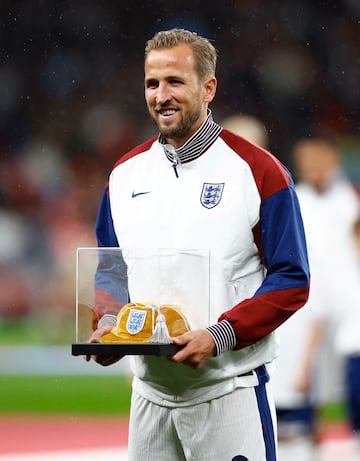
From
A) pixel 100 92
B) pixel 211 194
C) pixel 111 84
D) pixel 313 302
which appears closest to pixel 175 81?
pixel 211 194

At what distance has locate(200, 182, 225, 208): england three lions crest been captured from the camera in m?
2.74

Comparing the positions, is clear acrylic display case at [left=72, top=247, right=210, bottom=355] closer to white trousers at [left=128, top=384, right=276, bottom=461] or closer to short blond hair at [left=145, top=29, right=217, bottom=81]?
white trousers at [left=128, top=384, right=276, bottom=461]

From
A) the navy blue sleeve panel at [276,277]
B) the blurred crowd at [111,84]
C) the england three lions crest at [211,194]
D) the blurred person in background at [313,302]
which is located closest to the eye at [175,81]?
the england three lions crest at [211,194]

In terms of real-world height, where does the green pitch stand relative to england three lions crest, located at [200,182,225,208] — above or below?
below

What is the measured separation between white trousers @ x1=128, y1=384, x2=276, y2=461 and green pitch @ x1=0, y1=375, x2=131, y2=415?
201 inches

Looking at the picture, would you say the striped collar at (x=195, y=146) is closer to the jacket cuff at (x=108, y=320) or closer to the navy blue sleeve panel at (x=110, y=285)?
the navy blue sleeve panel at (x=110, y=285)

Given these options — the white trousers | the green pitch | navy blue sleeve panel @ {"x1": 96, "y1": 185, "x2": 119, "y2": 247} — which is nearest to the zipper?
navy blue sleeve panel @ {"x1": 96, "y1": 185, "x2": 119, "y2": 247}

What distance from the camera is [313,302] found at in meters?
5.16

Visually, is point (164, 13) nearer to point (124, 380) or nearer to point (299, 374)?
point (124, 380)

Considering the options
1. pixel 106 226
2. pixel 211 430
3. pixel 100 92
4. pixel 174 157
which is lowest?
pixel 211 430

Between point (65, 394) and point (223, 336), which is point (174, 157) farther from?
point (65, 394)

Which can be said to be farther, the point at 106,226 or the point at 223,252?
the point at 106,226

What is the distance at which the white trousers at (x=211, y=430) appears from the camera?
8.87ft

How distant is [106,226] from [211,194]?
0.37 m
